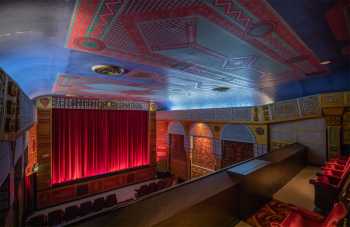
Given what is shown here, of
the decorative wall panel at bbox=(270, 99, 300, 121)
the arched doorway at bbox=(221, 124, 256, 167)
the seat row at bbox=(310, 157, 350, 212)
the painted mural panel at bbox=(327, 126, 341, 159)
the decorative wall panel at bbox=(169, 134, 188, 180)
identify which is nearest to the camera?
the seat row at bbox=(310, 157, 350, 212)

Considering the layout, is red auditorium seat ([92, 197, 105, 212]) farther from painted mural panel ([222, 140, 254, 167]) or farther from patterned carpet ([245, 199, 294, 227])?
patterned carpet ([245, 199, 294, 227])

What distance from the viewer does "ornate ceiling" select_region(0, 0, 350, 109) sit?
149 cm

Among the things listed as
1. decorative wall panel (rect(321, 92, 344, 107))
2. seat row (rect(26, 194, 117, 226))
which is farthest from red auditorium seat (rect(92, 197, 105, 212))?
decorative wall panel (rect(321, 92, 344, 107))

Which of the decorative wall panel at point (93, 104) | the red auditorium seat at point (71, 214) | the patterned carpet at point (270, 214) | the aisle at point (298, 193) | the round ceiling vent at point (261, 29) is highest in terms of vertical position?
the round ceiling vent at point (261, 29)

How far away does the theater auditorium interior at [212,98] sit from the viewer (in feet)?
5.09

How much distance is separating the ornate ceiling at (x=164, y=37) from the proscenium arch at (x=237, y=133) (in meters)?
3.56

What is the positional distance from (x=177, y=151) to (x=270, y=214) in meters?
8.10

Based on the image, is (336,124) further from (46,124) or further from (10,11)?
(46,124)

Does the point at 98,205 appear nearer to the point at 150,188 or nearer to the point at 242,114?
the point at 150,188

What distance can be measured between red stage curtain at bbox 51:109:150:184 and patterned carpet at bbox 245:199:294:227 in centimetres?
860

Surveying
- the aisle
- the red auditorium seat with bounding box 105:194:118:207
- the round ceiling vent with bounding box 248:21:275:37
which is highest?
the round ceiling vent with bounding box 248:21:275:37

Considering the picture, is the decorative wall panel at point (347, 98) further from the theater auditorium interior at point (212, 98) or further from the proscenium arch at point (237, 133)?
the proscenium arch at point (237, 133)

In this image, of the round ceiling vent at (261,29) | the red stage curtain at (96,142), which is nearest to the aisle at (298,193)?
the round ceiling vent at (261,29)

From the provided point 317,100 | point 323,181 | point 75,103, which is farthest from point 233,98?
point 75,103
